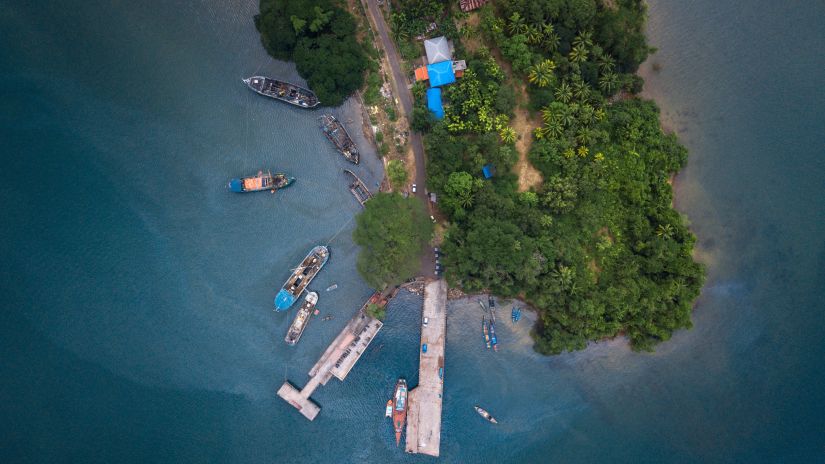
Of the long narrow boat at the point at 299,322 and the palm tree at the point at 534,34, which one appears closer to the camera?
the palm tree at the point at 534,34

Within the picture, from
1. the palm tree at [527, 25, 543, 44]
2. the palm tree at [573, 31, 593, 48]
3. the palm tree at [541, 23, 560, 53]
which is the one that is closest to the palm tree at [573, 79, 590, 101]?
the palm tree at [573, 31, 593, 48]

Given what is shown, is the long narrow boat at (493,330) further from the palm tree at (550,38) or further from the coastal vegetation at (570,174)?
the palm tree at (550,38)

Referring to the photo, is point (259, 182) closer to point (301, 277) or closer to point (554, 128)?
point (301, 277)

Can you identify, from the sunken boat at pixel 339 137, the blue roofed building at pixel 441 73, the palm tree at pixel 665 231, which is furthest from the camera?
the sunken boat at pixel 339 137

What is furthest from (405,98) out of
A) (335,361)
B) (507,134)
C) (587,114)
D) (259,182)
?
(335,361)

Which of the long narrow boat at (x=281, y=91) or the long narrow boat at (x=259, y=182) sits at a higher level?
the long narrow boat at (x=281, y=91)

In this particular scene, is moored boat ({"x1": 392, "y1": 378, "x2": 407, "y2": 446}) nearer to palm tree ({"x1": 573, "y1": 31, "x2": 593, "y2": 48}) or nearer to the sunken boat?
the sunken boat

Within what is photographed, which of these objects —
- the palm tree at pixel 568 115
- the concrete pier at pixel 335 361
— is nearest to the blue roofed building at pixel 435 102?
the palm tree at pixel 568 115

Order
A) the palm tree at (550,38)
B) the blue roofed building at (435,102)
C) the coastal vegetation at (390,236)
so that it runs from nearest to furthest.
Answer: the coastal vegetation at (390,236), the palm tree at (550,38), the blue roofed building at (435,102)
